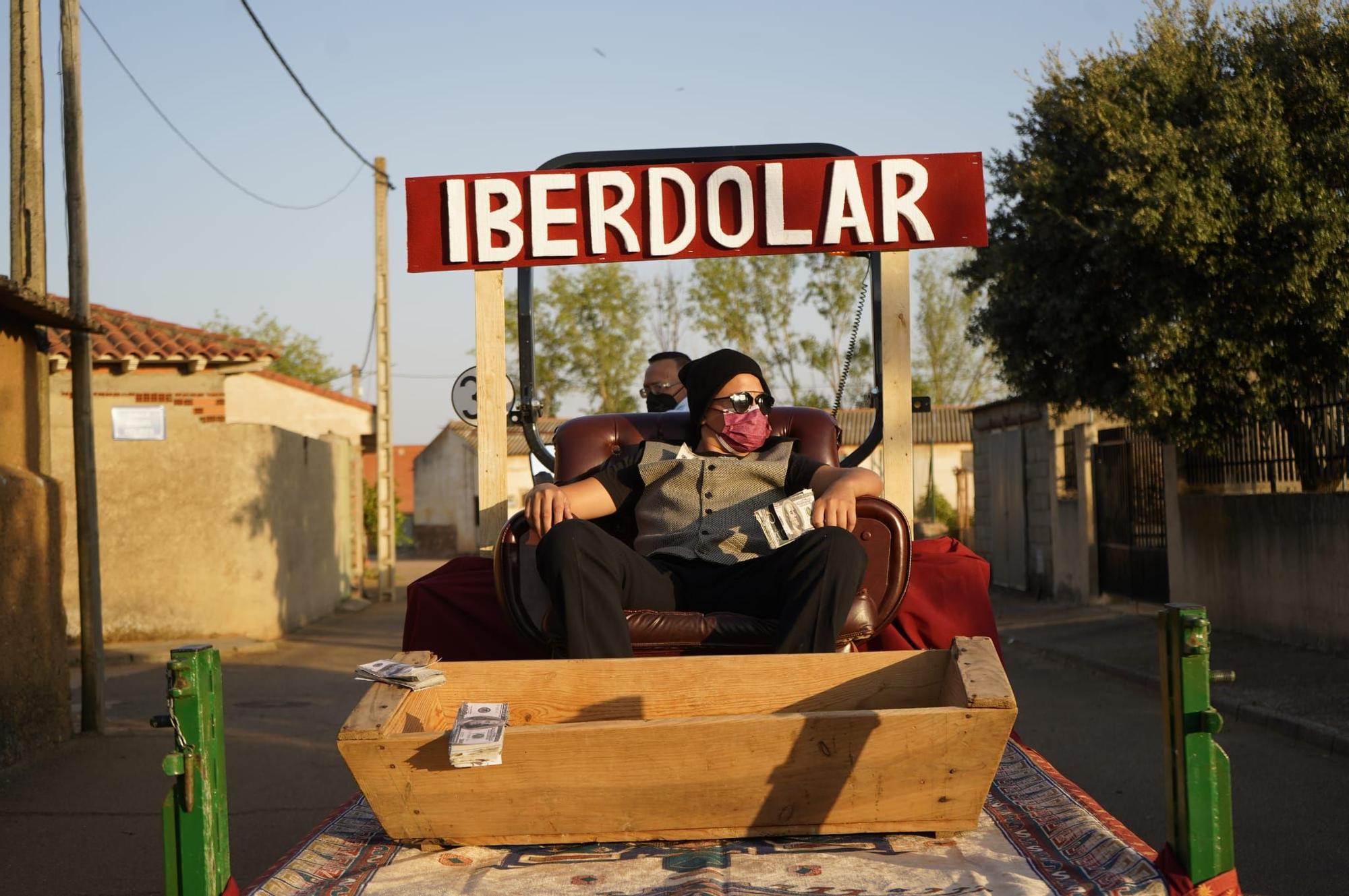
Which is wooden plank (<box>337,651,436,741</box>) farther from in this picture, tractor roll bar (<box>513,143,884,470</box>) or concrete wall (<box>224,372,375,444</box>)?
concrete wall (<box>224,372,375,444</box>)

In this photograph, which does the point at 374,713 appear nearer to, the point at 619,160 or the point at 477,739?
the point at 477,739

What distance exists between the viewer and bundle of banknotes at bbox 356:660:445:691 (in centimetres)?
321

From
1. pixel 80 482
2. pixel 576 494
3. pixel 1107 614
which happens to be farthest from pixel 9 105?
pixel 1107 614

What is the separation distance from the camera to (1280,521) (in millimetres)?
12000

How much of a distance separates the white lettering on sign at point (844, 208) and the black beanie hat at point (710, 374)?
85cm

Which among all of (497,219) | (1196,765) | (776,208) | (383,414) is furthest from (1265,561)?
(383,414)

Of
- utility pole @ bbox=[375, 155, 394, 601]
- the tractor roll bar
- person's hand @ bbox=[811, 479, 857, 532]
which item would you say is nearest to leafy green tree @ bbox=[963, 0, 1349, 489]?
the tractor roll bar

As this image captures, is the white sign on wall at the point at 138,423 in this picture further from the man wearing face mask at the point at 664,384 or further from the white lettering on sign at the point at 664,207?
the white lettering on sign at the point at 664,207

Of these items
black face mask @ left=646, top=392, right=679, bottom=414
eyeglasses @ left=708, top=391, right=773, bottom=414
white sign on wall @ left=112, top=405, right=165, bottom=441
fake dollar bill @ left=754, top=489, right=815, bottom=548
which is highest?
white sign on wall @ left=112, top=405, right=165, bottom=441

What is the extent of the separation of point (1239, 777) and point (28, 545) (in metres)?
7.05

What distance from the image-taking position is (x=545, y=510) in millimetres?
4422

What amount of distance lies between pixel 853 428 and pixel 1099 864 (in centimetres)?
4427

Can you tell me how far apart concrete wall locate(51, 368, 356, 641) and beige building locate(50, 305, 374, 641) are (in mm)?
12

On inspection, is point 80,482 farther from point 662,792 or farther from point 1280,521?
point 1280,521
